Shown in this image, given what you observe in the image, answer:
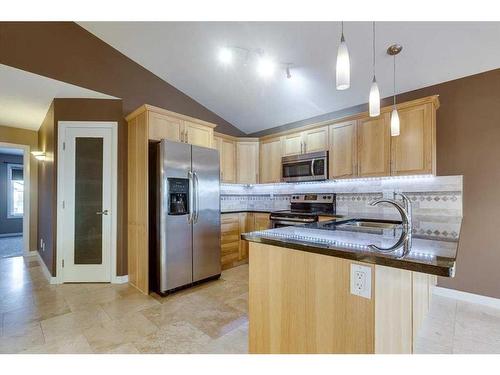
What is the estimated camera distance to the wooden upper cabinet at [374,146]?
312cm

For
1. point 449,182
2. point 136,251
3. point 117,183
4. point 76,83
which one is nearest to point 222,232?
point 136,251

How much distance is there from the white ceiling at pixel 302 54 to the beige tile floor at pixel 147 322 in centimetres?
257

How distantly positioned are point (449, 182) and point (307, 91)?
206 centimetres

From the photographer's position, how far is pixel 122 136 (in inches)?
135

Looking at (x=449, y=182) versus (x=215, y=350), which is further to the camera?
(x=449, y=182)

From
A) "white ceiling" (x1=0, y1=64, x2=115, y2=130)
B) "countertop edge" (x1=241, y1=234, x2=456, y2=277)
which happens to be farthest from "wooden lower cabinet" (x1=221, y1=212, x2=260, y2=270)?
"countertop edge" (x1=241, y1=234, x2=456, y2=277)

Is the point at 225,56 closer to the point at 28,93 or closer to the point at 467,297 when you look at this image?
the point at 28,93

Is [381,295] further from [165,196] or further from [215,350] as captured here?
[165,196]

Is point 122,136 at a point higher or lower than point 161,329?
higher

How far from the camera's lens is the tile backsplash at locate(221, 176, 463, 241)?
9.48 feet

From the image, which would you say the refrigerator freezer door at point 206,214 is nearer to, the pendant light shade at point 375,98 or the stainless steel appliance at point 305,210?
the stainless steel appliance at point 305,210

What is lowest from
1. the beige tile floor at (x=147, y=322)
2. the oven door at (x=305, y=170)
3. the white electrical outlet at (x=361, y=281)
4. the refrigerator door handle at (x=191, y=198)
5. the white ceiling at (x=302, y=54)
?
the beige tile floor at (x=147, y=322)

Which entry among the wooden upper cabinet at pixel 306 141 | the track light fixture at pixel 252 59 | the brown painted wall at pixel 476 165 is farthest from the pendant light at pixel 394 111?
the wooden upper cabinet at pixel 306 141

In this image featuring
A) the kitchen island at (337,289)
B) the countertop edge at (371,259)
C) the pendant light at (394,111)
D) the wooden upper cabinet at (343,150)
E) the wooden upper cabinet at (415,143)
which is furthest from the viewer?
the wooden upper cabinet at (343,150)
